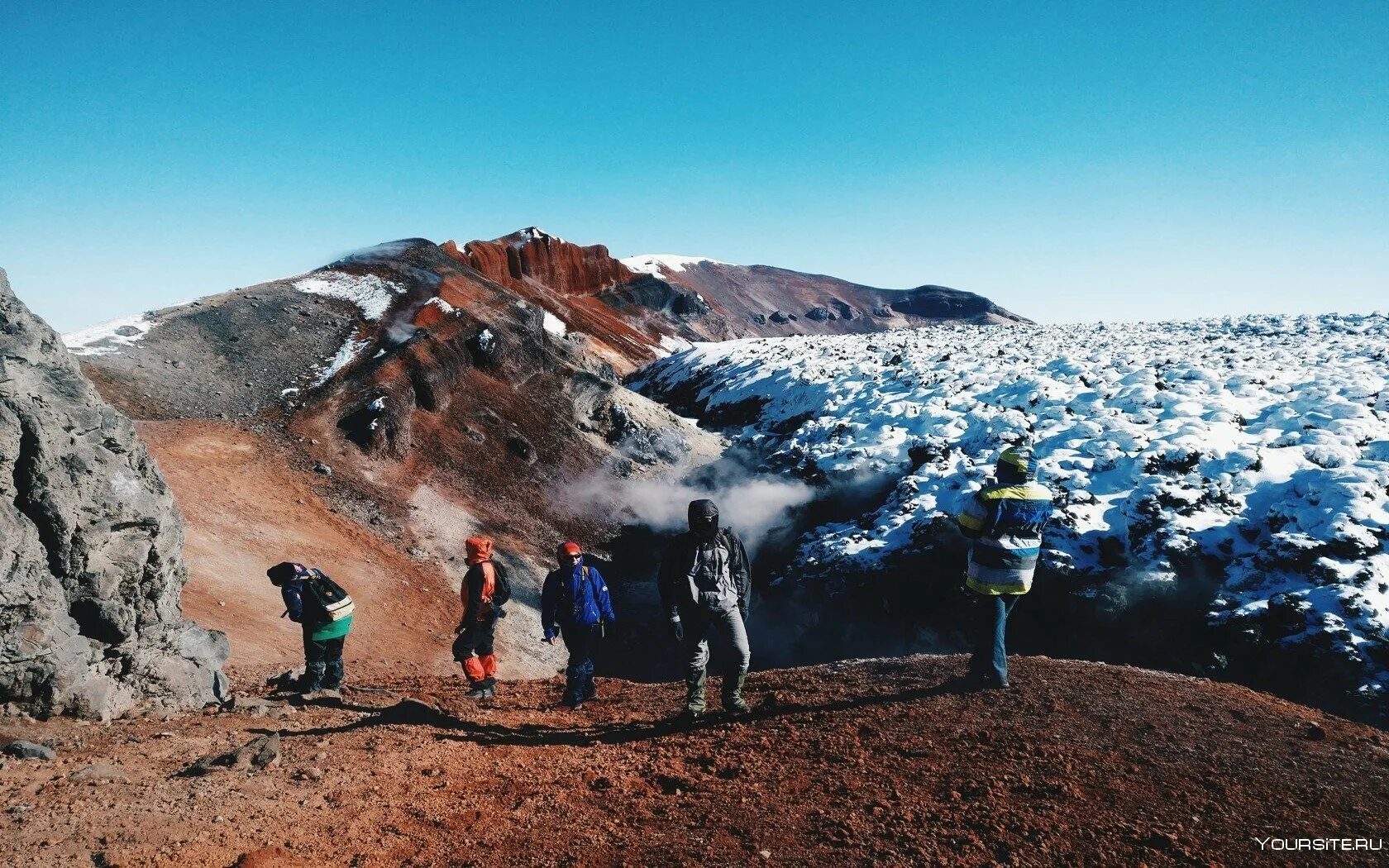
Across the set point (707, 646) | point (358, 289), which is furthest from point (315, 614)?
point (358, 289)

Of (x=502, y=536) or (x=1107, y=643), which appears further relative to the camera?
(x=502, y=536)

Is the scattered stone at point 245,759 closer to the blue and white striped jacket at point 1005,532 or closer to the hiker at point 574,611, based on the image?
the hiker at point 574,611

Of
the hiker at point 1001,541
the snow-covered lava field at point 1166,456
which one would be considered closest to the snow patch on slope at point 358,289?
the snow-covered lava field at point 1166,456

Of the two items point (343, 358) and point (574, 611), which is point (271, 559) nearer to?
point (574, 611)

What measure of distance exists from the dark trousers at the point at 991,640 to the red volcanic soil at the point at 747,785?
27 cm

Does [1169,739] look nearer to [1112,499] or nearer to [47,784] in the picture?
[47,784]

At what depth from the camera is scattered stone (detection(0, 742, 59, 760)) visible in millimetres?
4621

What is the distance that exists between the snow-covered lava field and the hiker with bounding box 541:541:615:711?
9.51 m

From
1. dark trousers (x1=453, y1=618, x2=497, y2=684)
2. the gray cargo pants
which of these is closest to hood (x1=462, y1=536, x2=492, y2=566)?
dark trousers (x1=453, y1=618, x2=497, y2=684)

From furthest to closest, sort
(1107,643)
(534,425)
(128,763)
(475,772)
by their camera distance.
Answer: (534,425) < (1107,643) < (475,772) < (128,763)

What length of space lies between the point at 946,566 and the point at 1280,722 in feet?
28.6

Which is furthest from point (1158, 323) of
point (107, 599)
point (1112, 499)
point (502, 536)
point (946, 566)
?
point (107, 599)

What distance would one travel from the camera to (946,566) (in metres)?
14.8

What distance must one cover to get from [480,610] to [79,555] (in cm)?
383
